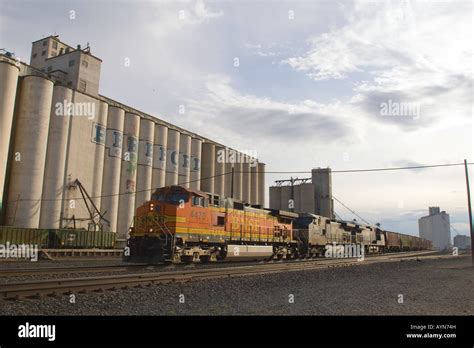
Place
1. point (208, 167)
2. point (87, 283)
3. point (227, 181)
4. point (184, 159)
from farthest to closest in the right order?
point (227, 181) → point (208, 167) → point (184, 159) → point (87, 283)

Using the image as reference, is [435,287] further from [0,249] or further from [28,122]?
[28,122]

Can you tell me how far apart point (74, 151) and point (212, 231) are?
25.8 m

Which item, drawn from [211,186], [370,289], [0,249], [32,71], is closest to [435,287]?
[370,289]

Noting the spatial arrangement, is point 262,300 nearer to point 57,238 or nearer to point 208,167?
point 57,238

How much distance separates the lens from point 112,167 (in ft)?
145

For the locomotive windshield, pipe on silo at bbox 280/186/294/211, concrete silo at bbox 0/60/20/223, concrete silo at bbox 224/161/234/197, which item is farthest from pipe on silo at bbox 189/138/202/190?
the locomotive windshield

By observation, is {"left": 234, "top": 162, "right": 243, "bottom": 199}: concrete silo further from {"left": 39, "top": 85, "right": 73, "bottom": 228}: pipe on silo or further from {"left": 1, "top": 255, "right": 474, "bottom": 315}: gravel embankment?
{"left": 1, "top": 255, "right": 474, "bottom": 315}: gravel embankment

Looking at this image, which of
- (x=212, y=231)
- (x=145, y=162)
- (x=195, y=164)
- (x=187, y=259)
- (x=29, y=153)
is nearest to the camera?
(x=187, y=259)

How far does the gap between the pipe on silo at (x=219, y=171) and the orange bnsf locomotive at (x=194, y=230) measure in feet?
118

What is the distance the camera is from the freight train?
1769 cm

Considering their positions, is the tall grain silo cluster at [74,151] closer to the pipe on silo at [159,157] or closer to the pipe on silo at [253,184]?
the pipe on silo at [159,157]

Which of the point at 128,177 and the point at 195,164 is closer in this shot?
the point at 128,177

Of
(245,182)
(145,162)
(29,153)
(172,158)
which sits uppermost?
(172,158)

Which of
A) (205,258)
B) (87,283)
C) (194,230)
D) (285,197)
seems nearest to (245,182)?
(285,197)
